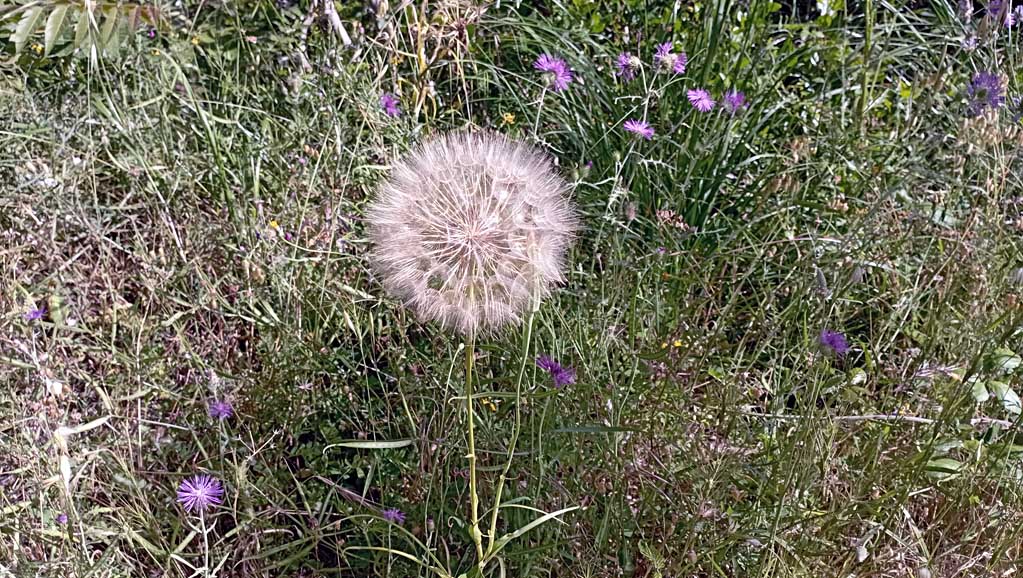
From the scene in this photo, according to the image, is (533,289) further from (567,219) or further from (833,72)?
(833,72)

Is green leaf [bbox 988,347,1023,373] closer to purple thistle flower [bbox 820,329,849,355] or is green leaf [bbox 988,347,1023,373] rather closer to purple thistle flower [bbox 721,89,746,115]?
purple thistle flower [bbox 820,329,849,355]

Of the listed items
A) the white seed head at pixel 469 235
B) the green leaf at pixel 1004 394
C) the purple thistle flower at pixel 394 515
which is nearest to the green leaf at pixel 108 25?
the white seed head at pixel 469 235

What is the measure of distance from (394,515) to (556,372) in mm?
462

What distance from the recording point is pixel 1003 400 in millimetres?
2234

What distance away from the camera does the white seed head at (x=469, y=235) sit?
67.1 inches

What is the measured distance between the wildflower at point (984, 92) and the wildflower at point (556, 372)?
1.27 metres

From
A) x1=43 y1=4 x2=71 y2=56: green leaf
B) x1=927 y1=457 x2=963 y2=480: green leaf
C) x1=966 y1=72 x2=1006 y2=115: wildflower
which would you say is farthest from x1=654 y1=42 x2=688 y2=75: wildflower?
x1=43 y1=4 x2=71 y2=56: green leaf

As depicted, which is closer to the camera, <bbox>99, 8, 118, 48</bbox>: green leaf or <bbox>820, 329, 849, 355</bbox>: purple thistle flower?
<bbox>820, 329, 849, 355</bbox>: purple thistle flower

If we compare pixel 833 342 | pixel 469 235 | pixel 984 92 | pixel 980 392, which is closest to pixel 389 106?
pixel 469 235

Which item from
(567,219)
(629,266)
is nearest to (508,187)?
(567,219)

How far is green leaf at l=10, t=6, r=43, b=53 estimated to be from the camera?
273 centimetres

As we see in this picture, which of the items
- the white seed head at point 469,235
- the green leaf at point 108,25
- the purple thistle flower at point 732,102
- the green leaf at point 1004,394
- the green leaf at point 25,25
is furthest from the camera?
the purple thistle flower at point 732,102

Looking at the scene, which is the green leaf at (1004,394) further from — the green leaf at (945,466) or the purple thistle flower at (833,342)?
the purple thistle flower at (833,342)

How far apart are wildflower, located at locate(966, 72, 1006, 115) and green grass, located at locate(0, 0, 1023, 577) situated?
8cm
